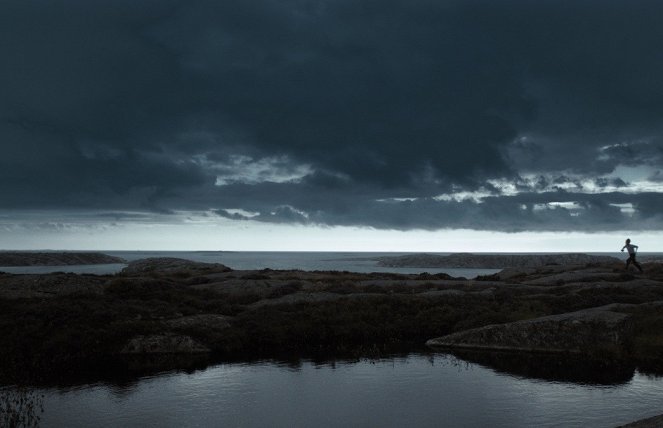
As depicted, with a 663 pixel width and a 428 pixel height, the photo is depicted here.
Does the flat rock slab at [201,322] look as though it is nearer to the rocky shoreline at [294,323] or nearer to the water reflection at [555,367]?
the rocky shoreline at [294,323]

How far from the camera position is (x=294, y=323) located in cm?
2878

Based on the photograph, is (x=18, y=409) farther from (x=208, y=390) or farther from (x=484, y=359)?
(x=484, y=359)

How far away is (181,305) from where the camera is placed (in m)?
33.3

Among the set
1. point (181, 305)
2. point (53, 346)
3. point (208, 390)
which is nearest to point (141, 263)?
point (181, 305)

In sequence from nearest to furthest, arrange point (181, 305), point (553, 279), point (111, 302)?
1. point (111, 302)
2. point (181, 305)
3. point (553, 279)

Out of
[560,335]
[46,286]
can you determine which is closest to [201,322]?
[46,286]

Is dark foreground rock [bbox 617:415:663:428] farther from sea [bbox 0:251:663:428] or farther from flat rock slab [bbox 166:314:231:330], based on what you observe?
flat rock slab [bbox 166:314:231:330]

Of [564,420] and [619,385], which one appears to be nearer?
[564,420]

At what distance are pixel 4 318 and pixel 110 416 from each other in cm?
1505

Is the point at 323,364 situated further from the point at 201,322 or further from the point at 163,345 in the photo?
the point at 201,322

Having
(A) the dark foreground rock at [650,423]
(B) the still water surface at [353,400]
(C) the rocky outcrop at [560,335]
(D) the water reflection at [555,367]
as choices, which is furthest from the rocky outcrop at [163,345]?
(A) the dark foreground rock at [650,423]

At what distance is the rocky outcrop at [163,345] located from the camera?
24.1 meters

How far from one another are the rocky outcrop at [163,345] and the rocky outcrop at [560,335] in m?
12.1

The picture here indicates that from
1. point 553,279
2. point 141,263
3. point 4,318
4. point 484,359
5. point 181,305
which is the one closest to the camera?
point 484,359
